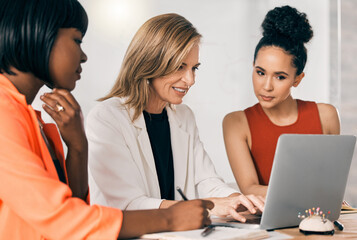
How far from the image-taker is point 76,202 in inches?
37.5

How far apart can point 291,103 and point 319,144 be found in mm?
1015

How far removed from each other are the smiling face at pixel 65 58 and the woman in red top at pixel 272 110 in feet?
3.48

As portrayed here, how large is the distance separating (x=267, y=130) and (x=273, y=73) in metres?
0.31

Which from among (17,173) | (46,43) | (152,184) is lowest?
(152,184)

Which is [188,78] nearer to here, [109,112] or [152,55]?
[152,55]

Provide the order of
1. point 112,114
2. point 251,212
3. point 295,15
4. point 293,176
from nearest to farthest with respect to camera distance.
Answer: point 293,176 → point 251,212 → point 112,114 → point 295,15

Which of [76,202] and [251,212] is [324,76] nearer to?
[251,212]

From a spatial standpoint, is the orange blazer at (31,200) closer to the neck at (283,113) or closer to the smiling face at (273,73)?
the smiling face at (273,73)

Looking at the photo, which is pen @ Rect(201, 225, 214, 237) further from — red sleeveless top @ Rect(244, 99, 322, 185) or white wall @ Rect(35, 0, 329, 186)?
white wall @ Rect(35, 0, 329, 186)

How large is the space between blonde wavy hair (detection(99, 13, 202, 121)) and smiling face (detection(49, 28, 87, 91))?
0.68m

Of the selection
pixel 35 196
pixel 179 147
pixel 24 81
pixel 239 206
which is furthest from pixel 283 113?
pixel 35 196

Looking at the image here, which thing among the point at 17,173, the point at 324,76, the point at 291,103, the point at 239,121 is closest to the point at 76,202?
the point at 17,173

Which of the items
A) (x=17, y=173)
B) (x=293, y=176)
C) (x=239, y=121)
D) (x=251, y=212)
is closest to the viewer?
(x=17, y=173)

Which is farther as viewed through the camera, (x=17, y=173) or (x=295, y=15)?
(x=295, y=15)
